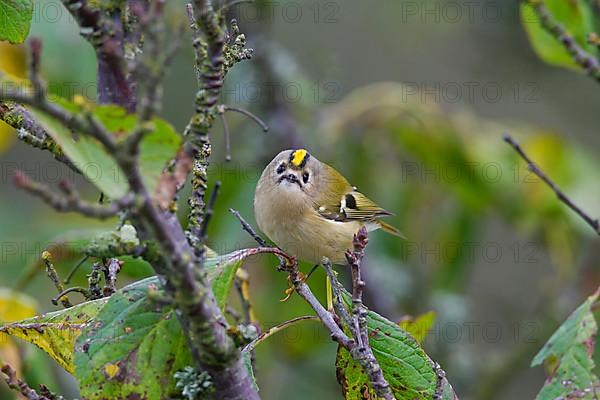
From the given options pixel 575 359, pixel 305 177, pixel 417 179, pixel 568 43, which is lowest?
pixel 575 359

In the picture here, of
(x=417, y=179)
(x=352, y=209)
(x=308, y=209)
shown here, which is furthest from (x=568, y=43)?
(x=417, y=179)

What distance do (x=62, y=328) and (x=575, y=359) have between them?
3.33 ft

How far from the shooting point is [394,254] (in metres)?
4.77

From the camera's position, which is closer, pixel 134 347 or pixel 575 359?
pixel 134 347

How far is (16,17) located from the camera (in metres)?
1.70

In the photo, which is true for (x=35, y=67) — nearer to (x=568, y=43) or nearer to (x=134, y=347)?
(x=134, y=347)

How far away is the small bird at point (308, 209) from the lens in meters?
2.99

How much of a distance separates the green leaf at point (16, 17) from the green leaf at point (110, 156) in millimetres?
725

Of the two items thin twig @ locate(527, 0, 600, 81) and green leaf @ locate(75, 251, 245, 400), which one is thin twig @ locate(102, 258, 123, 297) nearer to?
green leaf @ locate(75, 251, 245, 400)

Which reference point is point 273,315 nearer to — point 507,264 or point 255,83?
point 255,83

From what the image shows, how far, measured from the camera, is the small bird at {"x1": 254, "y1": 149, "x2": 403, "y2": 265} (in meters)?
2.99

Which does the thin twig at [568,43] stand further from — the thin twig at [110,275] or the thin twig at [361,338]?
the thin twig at [110,275]

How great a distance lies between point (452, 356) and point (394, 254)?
637mm

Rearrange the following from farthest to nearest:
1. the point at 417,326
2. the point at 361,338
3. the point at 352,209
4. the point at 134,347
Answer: the point at 352,209
the point at 417,326
the point at 361,338
the point at 134,347
